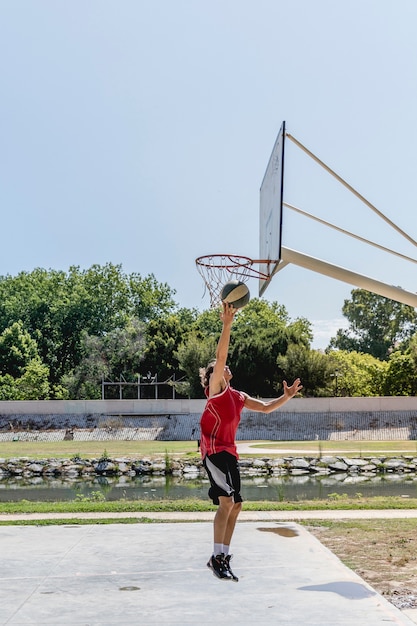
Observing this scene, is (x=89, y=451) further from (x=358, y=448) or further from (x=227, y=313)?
(x=227, y=313)

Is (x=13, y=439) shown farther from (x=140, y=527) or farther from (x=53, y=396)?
(x=140, y=527)

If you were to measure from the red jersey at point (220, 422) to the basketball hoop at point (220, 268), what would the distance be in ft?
14.5

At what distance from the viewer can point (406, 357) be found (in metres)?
61.2

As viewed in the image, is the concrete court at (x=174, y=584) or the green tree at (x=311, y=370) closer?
the concrete court at (x=174, y=584)

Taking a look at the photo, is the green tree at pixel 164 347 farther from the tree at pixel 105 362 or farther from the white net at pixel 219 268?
the white net at pixel 219 268

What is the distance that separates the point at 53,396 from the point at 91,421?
1088 inches

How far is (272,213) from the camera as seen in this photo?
38.7 ft

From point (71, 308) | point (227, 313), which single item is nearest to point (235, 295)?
point (227, 313)

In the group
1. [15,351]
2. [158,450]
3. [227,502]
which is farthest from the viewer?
[15,351]

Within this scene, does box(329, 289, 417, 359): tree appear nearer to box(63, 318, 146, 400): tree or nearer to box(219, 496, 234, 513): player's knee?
box(63, 318, 146, 400): tree

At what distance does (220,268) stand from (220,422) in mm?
4802

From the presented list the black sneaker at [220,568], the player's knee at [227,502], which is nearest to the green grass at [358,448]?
the black sneaker at [220,568]

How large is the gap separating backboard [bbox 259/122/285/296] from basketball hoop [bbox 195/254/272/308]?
295 millimetres

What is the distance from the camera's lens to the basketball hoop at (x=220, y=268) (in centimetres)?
1219
